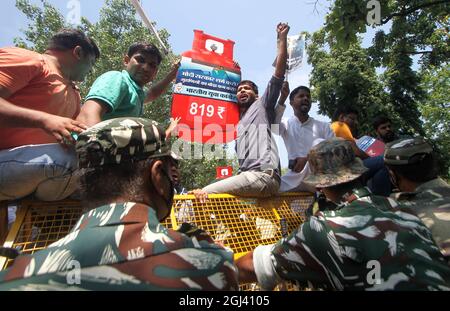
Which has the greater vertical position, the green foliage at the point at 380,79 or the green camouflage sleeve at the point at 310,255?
the green foliage at the point at 380,79

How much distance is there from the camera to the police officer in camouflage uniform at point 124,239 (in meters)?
0.90

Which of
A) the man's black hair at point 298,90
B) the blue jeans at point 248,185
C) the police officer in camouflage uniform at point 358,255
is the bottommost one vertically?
the police officer in camouflage uniform at point 358,255

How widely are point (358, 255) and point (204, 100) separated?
11.7ft

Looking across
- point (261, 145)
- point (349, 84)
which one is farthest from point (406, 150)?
point (349, 84)

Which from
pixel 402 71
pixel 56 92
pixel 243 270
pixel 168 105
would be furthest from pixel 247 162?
pixel 402 71

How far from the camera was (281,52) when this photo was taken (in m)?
3.30

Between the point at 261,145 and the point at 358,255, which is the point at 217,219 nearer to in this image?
the point at 261,145

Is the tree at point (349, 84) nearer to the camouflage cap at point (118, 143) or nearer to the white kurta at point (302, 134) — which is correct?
the white kurta at point (302, 134)

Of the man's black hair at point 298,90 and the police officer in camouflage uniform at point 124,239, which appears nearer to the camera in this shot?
the police officer in camouflage uniform at point 124,239

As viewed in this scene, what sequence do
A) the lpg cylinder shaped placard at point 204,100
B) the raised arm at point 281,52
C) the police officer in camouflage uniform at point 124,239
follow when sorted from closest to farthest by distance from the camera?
the police officer in camouflage uniform at point 124,239 < the raised arm at point 281,52 < the lpg cylinder shaped placard at point 204,100

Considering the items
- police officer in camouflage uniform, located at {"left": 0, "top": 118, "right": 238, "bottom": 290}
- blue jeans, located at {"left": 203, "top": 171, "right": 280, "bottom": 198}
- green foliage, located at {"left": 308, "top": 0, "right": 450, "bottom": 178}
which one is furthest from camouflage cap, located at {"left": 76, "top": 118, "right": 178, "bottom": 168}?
green foliage, located at {"left": 308, "top": 0, "right": 450, "bottom": 178}

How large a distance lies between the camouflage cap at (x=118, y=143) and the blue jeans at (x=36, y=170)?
2.05 ft

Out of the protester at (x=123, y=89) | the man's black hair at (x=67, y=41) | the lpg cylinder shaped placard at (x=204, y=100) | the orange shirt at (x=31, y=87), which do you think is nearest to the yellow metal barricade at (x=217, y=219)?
the orange shirt at (x=31, y=87)
